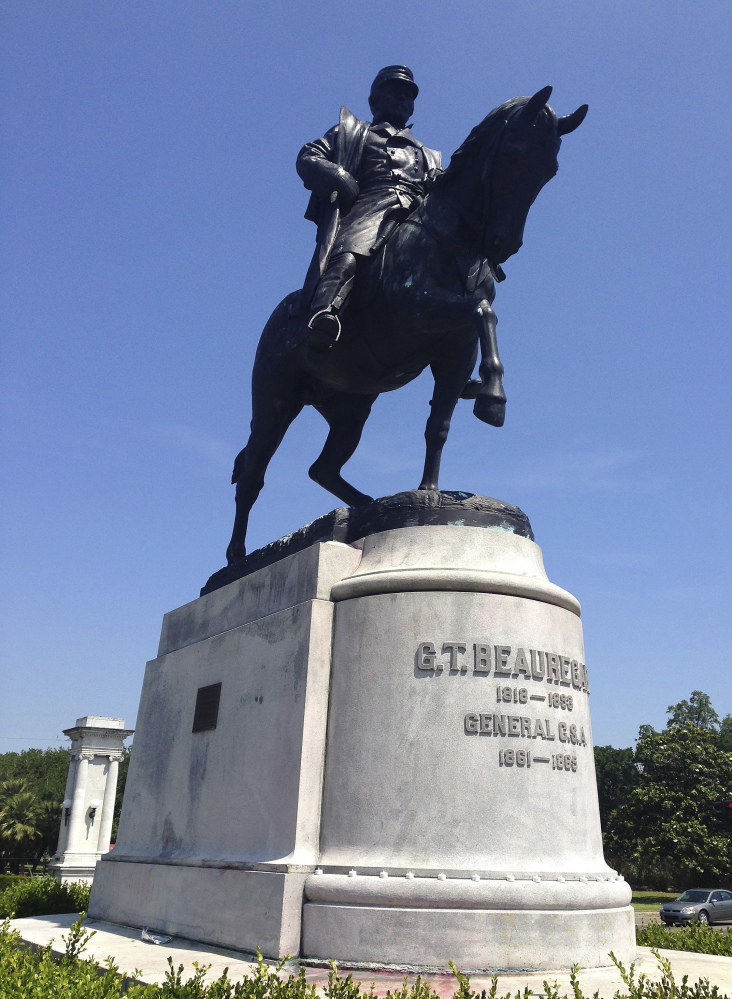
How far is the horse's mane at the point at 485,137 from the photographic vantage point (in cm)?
816

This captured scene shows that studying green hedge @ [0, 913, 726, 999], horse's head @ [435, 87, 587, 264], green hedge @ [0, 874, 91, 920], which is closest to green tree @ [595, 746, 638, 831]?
green hedge @ [0, 874, 91, 920]

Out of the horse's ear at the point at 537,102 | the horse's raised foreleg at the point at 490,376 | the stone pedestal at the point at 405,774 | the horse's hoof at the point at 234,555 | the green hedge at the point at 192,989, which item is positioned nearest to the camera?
the green hedge at the point at 192,989

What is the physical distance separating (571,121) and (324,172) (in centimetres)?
281

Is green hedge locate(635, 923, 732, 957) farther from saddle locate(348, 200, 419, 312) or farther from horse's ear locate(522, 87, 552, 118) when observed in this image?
horse's ear locate(522, 87, 552, 118)

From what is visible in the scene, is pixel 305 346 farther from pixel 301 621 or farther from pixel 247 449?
pixel 301 621

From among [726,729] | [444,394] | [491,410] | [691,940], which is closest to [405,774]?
[491,410]

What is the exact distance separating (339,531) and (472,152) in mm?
4041

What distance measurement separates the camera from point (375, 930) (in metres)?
6.13

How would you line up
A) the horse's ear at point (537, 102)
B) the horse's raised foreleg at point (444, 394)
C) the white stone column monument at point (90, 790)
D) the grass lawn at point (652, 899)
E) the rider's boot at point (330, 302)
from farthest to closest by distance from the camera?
the grass lawn at point (652, 899)
the white stone column monument at point (90, 790)
the horse's raised foreleg at point (444, 394)
the rider's boot at point (330, 302)
the horse's ear at point (537, 102)

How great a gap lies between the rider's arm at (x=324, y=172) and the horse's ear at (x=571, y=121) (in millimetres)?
2445

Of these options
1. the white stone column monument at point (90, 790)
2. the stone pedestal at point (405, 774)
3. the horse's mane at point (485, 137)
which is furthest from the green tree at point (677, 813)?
the horse's mane at point (485, 137)

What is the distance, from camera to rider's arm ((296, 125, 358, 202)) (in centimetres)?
945

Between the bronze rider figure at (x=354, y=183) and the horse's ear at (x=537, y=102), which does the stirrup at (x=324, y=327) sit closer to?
the bronze rider figure at (x=354, y=183)

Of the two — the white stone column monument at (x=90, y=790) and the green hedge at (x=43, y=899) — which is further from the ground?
the white stone column monument at (x=90, y=790)
